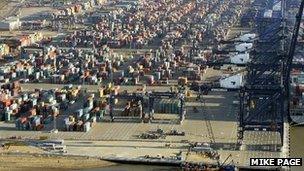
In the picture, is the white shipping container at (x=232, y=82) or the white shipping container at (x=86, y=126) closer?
the white shipping container at (x=86, y=126)

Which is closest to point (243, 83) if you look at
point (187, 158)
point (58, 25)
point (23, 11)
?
point (187, 158)

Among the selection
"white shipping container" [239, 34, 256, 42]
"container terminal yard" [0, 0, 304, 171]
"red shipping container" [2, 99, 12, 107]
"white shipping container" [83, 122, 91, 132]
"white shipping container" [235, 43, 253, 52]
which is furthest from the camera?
"white shipping container" [239, 34, 256, 42]

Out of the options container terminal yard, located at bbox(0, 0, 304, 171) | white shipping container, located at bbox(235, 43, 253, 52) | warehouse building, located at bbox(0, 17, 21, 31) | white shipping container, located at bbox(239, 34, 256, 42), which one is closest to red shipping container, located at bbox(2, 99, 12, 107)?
container terminal yard, located at bbox(0, 0, 304, 171)

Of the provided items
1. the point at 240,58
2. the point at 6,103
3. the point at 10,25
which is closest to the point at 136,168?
the point at 6,103

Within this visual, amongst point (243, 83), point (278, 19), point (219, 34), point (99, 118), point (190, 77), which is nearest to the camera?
point (99, 118)

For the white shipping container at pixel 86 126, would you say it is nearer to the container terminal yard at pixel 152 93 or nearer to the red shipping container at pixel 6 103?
the container terminal yard at pixel 152 93

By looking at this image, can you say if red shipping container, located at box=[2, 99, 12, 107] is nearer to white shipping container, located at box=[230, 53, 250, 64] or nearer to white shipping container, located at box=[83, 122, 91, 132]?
white shipping container, located at box=[83, 122, 91, 132]

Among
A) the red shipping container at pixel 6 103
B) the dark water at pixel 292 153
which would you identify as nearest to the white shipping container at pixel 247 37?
the dark water at pixel 292 153

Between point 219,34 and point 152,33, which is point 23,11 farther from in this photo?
point 219,34
